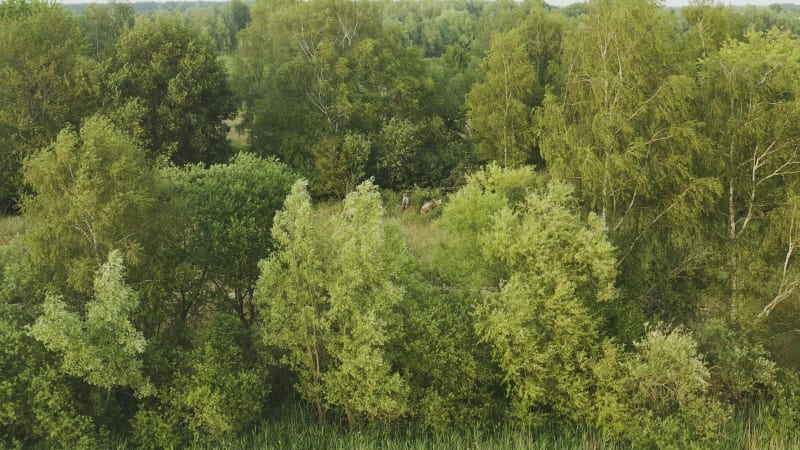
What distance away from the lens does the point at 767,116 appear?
999 inches

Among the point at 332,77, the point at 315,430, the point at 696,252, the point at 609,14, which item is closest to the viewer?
the point at 315,430

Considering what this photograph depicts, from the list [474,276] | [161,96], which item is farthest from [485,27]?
[474,276]

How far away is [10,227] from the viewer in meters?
39.8

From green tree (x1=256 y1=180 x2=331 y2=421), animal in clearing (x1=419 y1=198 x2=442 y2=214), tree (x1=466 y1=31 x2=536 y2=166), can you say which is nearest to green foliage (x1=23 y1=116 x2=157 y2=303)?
green tree (x1=256 y1=180 x2=331 y2=421)

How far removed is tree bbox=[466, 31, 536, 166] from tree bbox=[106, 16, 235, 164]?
65.1ft

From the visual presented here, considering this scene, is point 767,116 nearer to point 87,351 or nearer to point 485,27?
point 87,351

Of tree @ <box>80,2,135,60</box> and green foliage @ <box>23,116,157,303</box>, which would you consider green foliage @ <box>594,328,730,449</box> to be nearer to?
green foliage @ <box>23,116,157,303</box>

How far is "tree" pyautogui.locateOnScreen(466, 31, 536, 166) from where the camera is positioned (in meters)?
44.2

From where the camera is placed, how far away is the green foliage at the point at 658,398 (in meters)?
22.0

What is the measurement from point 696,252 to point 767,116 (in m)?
6.47

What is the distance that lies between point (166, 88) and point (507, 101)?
24718 mm

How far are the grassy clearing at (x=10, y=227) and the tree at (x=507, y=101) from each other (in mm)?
30860

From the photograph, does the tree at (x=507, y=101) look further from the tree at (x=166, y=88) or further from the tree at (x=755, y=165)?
the tree at (x=166, y=88)

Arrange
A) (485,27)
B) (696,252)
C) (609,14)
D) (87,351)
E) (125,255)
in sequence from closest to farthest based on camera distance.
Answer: (87,351) < (125,255) < (609,14) < (696,252) < (485,27)
